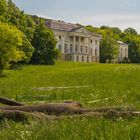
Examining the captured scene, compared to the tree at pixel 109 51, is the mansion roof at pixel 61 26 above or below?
above

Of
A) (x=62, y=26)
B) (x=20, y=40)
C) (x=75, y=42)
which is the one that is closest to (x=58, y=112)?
(x=20, y=40)

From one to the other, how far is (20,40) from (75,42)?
306 ft

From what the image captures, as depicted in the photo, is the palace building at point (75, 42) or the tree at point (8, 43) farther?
the palace building at point (75, 42)

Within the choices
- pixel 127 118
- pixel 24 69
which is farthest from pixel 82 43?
pixel 127 118

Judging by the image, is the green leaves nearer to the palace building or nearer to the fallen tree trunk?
the fallen tree trunk

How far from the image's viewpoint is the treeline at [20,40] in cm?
8675

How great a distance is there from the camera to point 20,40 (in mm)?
90750

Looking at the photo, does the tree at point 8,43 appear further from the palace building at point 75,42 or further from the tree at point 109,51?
the tree at point 109,51

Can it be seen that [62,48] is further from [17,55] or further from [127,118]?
[127,118]

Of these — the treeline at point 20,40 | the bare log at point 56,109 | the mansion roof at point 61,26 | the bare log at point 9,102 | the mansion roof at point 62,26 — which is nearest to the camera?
the bare log at point 56,109

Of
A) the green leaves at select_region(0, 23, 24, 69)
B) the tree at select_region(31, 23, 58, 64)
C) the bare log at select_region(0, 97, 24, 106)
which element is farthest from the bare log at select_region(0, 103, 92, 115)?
the tree at select_region(31, 23, 58, 64)

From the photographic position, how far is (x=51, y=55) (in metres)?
120

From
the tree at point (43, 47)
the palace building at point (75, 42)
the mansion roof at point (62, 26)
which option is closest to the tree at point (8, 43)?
the tree at point (43, 47)

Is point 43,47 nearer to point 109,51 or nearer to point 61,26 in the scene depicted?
point 61,26
